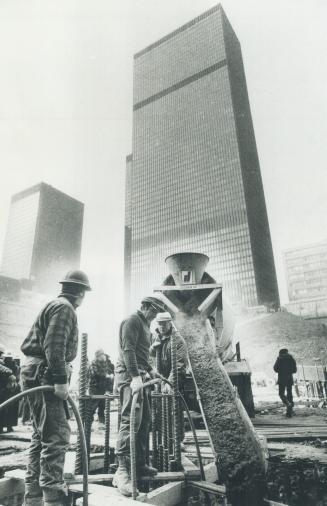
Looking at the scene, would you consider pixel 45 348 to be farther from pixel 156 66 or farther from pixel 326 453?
pixel 156 66

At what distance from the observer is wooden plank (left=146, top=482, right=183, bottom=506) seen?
9.17 feet

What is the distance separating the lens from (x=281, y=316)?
50594 millimetres

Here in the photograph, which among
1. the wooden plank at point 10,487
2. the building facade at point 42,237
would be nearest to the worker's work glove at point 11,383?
the wooden plank at point 10,487

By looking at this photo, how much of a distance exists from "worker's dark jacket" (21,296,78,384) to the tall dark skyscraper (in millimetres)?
89029

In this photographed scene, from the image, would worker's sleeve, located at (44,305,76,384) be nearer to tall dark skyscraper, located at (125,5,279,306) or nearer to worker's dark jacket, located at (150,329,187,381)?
worker's dark jacket, located at (150,329,187,381)

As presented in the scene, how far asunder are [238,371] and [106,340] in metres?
51.5

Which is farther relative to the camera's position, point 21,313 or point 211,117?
point 211,117

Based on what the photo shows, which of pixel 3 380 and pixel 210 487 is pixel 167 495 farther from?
pixel 3 380

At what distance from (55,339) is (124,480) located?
4.83 feet

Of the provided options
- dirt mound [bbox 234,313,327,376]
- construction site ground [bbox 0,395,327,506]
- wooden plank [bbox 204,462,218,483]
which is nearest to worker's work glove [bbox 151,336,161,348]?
construction site ground [bbox 0,395,327,506]

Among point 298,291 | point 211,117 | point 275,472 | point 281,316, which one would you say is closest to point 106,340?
point 281,316

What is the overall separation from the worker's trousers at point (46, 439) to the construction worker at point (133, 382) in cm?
64

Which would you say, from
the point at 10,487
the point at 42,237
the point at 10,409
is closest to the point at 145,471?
the point at 10,487

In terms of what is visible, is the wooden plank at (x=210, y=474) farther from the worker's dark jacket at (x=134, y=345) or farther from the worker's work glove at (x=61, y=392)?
the worker's work glove at (x=61, y=392)
